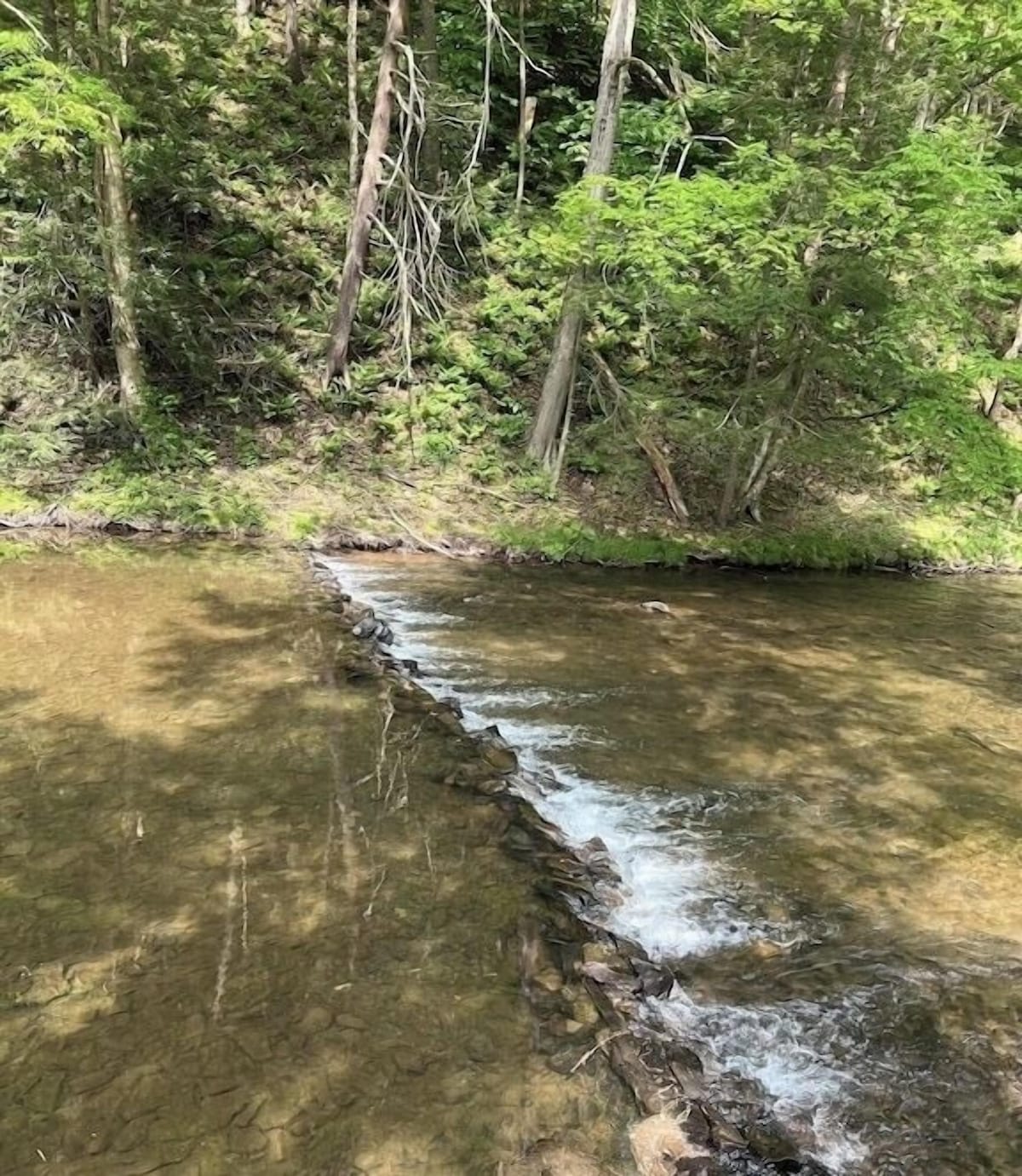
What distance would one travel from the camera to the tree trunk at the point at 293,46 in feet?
64.3

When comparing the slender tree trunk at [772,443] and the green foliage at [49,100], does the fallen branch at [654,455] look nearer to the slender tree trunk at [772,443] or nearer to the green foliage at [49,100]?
the slender tree trunk at [772,443]

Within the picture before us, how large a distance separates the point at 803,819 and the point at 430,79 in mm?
16548

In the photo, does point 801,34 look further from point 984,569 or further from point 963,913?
point 963,913

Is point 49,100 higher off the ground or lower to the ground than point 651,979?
higher

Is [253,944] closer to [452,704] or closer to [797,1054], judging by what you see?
[797,1054]

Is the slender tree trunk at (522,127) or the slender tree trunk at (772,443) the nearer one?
the slender tree trunk at (772,443)

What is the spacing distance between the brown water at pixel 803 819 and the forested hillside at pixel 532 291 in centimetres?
369

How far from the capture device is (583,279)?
13.4 meters

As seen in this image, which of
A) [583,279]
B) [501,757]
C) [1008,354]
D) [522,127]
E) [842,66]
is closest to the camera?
[501,757]

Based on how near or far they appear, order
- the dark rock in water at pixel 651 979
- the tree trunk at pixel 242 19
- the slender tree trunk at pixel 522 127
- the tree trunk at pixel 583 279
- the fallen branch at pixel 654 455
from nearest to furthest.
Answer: the dark rock in water at pixel 651 979 → the tree trunk at pixel 583 279 → the fallen branch at pixel 654 455 → the slender tree trunk at pixel 522 127 → the tree trunk at pixel 242 19

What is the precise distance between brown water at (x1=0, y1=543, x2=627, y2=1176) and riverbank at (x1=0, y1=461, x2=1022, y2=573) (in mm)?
5828

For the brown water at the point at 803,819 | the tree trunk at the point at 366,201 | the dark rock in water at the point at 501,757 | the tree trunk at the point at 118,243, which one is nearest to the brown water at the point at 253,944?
the dark rock in water at the point at 501,757

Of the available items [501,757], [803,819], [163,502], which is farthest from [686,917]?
[163,502]

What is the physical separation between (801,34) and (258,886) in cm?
1255
